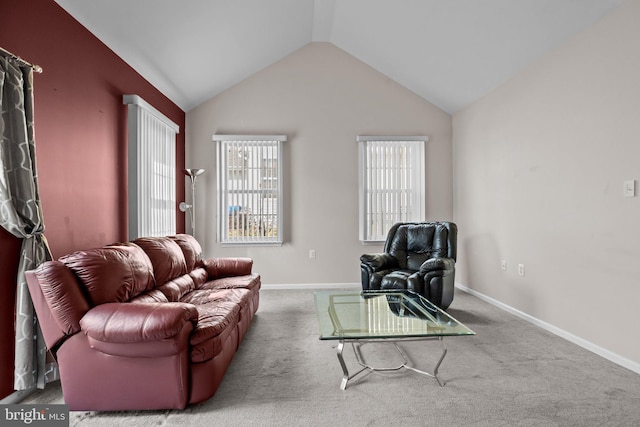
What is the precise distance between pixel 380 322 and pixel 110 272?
1.74 meters

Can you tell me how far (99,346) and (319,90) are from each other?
4.46m

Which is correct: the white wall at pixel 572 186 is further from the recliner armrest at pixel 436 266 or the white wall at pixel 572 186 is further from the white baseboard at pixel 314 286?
the white baseboard at pixel 314 286

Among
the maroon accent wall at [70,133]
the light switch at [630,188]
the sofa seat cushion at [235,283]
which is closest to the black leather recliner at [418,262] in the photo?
the sofa seat cushion at [235,283]

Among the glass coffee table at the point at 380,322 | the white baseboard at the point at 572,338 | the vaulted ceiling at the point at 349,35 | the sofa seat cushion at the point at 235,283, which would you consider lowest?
the white baseboard at the point at 572,338

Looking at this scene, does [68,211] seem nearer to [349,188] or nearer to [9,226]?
[9,226]

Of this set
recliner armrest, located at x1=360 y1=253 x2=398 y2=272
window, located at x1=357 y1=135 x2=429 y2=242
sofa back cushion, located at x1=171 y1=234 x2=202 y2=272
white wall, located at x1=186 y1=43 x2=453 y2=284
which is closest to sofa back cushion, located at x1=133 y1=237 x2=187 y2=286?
sofa back cushion, located at x1=171 y1=234 x2=202 y2=272

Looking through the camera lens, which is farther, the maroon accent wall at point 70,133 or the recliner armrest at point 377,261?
the recliner armrest at point 377,261

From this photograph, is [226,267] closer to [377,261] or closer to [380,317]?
[377,261]

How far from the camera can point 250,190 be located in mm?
5457

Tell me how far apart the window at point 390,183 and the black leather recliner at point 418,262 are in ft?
2.34

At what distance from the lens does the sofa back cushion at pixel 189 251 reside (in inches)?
145

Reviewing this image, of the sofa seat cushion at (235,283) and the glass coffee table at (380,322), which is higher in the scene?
the sofa seat cushion at (235,283)

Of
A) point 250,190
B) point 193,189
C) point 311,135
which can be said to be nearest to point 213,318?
point 193,189

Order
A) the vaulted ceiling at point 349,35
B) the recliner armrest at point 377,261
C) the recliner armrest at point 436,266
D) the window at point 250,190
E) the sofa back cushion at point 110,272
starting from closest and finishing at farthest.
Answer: the sofa back cushion at point 110,272, the vaulted ceiling at point 349,35, the recliner armrest at point 436,266, the recliner armrest at point 377,261, the window at point 250,190
